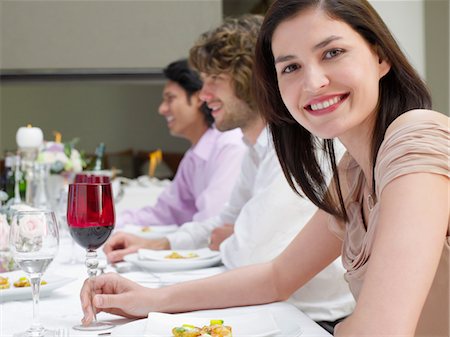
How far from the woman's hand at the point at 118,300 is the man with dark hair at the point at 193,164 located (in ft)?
4.76

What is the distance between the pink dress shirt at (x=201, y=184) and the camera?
9.25 feet

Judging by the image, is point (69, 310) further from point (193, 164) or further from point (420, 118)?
point (193, 164)

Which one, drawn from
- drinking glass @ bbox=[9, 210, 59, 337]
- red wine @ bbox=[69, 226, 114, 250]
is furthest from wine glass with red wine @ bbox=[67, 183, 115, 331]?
drinking glass @ bbox=[9, 210, 59, 337]

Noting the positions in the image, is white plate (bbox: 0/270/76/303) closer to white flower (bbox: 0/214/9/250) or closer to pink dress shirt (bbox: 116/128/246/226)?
white flower (bbox: 0/214/9/250)

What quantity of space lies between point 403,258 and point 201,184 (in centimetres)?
228

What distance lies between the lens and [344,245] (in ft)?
4.12

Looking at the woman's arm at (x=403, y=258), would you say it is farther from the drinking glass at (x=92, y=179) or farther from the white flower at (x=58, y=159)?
the white flower at (x=58, y=159)

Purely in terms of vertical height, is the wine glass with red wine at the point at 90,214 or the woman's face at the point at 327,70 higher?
the woman's face at the point at 327,70

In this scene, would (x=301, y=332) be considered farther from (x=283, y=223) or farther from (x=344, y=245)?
(x=283, y=223)

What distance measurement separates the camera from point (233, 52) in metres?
2.45

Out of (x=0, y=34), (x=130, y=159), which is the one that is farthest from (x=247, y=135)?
(x=130, y=159)

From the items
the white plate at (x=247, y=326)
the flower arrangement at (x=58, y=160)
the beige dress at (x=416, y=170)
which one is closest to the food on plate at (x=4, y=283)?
the white plate at (x=247, y=326)

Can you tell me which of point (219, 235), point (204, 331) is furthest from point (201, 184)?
point (204, 331)

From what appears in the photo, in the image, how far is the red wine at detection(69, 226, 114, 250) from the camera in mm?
1239
